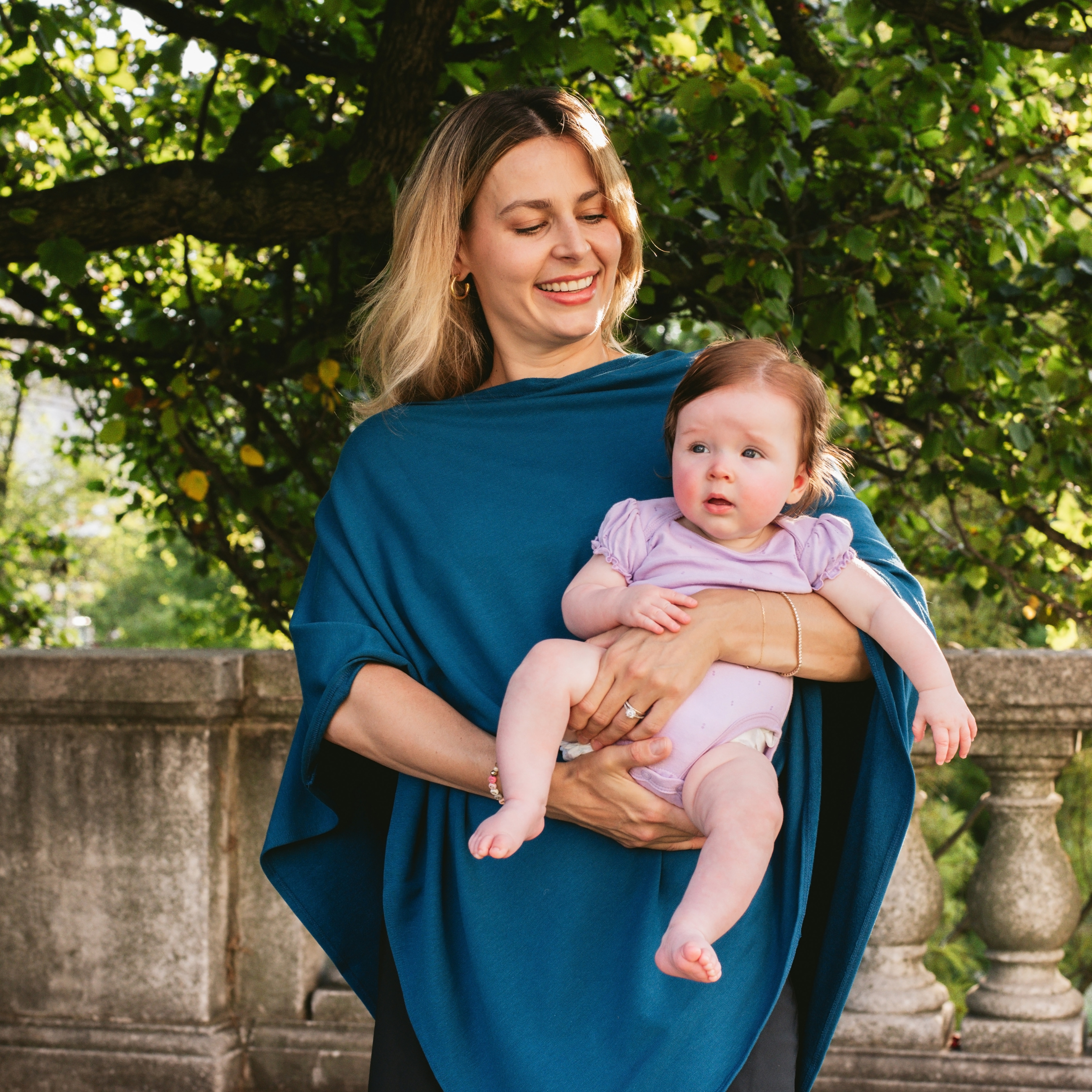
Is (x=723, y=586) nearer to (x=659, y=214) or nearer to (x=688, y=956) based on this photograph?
(x=688, y=956)

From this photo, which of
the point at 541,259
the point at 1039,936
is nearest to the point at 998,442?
the point at 1039,936

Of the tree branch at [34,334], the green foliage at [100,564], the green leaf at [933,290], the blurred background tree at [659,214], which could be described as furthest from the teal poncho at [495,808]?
the green foliage at [100,564]

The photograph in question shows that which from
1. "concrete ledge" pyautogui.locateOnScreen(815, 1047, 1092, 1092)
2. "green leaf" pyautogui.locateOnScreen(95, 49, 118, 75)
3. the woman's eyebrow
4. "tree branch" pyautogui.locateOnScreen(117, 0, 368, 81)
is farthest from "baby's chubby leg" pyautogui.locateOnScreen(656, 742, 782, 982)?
"green leaf" pyautogui.locateOnScreen(95, 49, 118, 75)

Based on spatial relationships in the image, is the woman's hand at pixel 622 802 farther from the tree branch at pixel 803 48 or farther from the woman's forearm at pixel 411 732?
the tree branch at pixel 803 48

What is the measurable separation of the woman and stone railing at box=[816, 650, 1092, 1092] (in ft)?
3.12

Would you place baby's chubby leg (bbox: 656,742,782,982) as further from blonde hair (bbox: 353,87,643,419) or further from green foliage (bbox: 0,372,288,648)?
green foliage (bbox: 0,372,288,648)

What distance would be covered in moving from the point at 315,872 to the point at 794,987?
2.44 ft

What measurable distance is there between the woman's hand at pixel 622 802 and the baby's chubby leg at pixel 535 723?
0.13 ft

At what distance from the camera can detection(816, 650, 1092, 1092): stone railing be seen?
2447 mm

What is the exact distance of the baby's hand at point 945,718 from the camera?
57.3 inches

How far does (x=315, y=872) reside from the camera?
184 centimetres

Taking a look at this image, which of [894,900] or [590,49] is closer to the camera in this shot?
[894,900]

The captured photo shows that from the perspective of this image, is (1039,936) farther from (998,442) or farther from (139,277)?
(139,277)

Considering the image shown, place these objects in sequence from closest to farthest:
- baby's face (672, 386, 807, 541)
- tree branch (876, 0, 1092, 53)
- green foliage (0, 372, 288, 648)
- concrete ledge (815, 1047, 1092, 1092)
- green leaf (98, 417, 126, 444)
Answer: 1. baby's face (672, 386, 807, 541)
2. concrete ledge (815, 1047, 1092, 1092)
3. tree branch (876, 0, 1092, 53)
4. green leaf (98, 417, 126, 444)
5. green foliage (0, 372, 288, 648)
